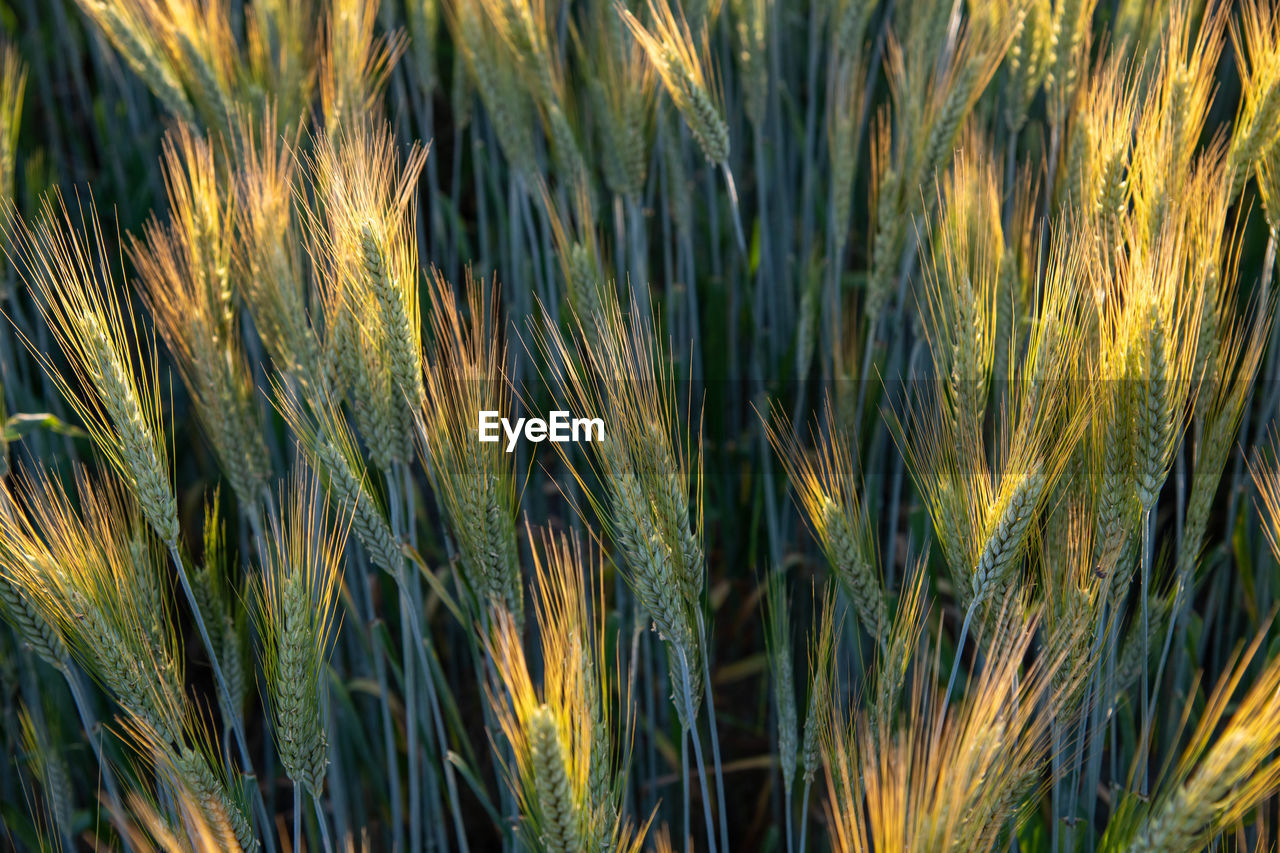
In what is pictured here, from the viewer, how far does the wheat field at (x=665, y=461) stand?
3.10ft

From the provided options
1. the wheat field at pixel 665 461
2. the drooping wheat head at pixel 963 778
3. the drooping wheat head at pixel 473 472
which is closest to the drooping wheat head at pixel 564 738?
the wheat field at pixel 665 461

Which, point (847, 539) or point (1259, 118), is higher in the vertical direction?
point (1259, 118)

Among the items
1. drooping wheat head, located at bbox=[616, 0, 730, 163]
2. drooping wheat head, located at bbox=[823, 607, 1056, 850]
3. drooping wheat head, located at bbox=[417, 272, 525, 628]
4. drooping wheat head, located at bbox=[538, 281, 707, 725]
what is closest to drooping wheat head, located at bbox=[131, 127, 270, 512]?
drooping wheat head, located at bbox=[417, 272, 525, 628]

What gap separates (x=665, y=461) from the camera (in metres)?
0.97

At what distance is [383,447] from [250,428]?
0.23m

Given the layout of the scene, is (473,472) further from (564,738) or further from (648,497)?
(564,738)

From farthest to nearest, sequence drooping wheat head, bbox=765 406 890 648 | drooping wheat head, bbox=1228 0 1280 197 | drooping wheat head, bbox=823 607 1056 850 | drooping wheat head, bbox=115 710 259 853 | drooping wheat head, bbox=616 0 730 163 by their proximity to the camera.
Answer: drooping wheat head, bbox=616 0 730 163
drooping wheat head, bbox=1228 0 1280 197
drooping wheat head, bbox=765 406 890 648
drooping wheat head, bbox=115 710 259 853
drooping wheat head, bbox=823 607 1056 850

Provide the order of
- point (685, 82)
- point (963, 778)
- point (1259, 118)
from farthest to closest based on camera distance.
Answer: point (685, 82), point (1259, 118), point (963, 778)

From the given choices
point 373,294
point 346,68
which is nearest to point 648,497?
point 373,294

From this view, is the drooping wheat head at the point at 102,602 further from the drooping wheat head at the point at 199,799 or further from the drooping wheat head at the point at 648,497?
the drooping wheat head at the point at 648,497

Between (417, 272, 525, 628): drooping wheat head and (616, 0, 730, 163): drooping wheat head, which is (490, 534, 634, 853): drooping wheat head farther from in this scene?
(616, 0, 730, 163): drooping wheat head

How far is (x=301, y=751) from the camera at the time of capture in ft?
3.19

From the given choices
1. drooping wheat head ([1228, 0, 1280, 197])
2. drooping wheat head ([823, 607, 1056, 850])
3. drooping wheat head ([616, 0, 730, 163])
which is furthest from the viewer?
drooping wheat head ([616, 0, 730, 163])

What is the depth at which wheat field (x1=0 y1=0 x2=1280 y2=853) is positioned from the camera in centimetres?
94
